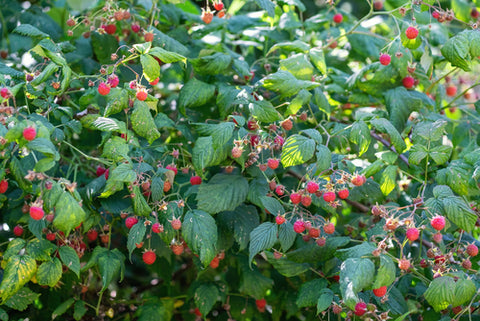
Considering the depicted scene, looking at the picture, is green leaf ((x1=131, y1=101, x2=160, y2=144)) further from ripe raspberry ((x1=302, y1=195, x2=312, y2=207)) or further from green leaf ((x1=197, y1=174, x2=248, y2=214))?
ripe raspberry ((x1=302, y1=195, x2=312, y2=207))

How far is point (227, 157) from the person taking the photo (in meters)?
1.75

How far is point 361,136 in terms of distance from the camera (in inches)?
66.7

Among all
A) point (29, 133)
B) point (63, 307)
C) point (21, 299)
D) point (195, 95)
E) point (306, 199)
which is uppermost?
point (29, 133)

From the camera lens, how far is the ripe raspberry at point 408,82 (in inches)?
82.7

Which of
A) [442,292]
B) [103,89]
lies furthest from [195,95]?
[442,292]

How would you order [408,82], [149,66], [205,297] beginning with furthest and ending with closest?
[408,82]
[205,297]
[149,66]

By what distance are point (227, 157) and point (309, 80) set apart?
0.45m

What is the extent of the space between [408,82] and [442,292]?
91 cm

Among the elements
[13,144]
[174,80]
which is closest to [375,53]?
[174,80]

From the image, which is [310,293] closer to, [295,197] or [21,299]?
[295,197]

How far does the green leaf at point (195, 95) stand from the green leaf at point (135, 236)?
0.51 meters

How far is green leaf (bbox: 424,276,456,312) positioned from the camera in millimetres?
1486

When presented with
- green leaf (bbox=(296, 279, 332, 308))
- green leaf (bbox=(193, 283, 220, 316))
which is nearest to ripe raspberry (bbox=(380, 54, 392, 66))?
green leaf (bbox=(296, 279, 332, 308))

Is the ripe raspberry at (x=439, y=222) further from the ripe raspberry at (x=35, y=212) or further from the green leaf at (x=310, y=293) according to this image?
the ripe raspberry at (x=35, y=212)
